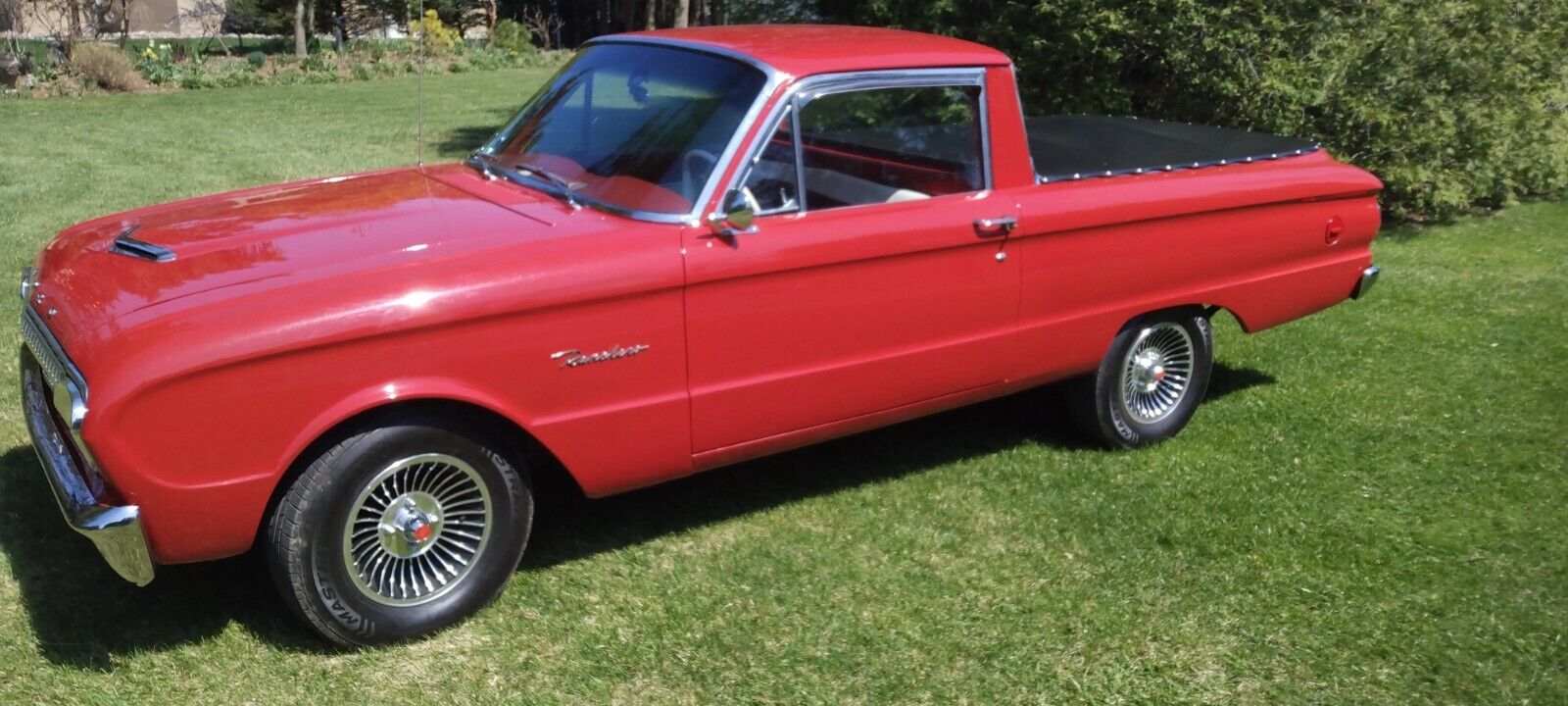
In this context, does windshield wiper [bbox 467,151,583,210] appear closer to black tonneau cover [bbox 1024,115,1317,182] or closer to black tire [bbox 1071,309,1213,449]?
black tonneau cover [bbox 1024,115,1317,182]

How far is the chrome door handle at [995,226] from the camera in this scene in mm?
4348

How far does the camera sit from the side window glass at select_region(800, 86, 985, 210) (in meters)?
4.18

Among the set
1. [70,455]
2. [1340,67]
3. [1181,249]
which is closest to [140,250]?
[70,455]

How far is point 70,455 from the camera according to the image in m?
3.47

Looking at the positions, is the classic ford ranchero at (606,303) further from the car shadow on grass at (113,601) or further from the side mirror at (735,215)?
the car shadow on grass at (113,601)

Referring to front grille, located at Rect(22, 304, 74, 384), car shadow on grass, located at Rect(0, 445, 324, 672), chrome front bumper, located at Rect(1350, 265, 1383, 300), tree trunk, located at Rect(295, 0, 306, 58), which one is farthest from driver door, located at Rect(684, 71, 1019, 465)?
tree trunk, located at Rect(295, 0, 306, 58)

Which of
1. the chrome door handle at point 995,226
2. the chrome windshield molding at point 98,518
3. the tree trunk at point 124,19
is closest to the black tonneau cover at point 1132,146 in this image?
the chrome door handle at point 995,226

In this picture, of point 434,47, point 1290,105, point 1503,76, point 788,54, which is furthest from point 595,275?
point 434,47

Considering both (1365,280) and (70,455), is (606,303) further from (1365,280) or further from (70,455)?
(1365,280)

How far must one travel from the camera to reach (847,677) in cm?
357

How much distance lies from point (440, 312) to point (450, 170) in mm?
1449

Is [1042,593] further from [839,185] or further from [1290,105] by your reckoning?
[1290,105]

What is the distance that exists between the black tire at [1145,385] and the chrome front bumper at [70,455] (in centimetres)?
345

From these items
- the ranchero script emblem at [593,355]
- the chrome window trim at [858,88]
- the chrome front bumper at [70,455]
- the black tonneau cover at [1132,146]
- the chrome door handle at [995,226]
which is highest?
the chrome window trim at [858,88]
